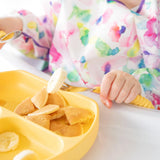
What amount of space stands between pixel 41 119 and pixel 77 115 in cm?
8

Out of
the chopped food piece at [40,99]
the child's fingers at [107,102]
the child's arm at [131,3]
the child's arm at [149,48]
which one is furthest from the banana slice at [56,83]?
the child's arm at [131,3]

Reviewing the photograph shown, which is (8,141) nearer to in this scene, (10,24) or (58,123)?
(58,123)

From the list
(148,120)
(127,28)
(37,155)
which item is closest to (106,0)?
(127,28)

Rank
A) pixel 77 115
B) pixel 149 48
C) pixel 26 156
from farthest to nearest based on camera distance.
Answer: pixel 149 48 < pixel 77 115 < pixel 26 156

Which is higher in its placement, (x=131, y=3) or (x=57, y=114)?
(x=131, y=3)

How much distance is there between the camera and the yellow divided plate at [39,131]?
1.72 feet

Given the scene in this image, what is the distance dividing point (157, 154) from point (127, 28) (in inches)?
16.8

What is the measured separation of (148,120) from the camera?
25.7 inches

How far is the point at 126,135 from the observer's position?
0.61 metres

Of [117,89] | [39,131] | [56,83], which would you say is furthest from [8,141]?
[117,89]

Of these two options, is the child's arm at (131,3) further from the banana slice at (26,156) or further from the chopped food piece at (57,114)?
the banana slice at (26,156)

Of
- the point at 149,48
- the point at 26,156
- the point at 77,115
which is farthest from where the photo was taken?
the point at 149,48

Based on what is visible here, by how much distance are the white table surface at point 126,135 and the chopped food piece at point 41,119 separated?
109 mm

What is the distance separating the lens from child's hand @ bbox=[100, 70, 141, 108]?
27.5 inches
